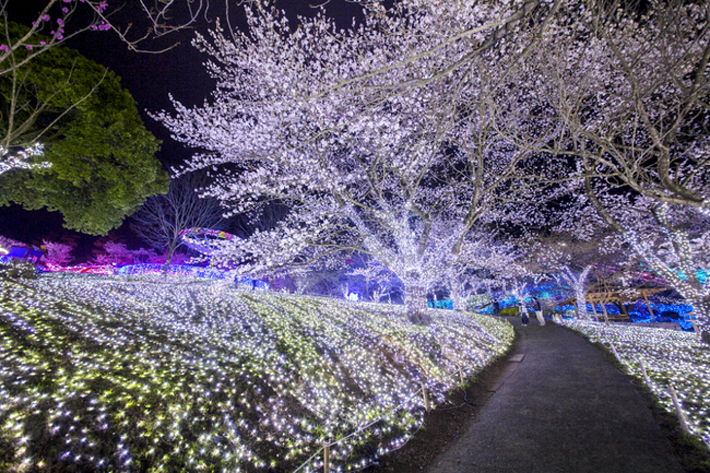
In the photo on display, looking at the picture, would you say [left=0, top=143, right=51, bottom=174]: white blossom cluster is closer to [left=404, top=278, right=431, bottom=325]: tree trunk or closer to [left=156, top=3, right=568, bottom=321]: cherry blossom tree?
[left=156, top=3, right=568, bottom=321]: cherry blossom tree

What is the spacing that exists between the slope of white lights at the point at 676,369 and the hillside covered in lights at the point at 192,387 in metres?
3.88

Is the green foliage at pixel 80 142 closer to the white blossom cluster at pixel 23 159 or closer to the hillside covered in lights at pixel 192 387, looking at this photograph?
the white blossom cluster at pixel 23 159

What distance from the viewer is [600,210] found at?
31.2 feet

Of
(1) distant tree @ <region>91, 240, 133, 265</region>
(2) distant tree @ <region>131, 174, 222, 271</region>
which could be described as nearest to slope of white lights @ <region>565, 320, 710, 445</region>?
(2) distant tree @ <region>131, 174, 222, 271</region>

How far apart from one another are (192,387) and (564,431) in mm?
6218

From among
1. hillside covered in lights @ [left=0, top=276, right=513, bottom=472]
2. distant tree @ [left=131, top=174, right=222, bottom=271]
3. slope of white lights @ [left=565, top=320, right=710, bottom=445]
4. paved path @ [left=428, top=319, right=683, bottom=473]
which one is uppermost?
distant tree @ [left=131, top=174, right=222, bottom=271]

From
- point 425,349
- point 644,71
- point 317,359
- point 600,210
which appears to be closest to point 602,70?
point 644,71

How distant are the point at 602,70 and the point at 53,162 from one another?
1878 centimetres

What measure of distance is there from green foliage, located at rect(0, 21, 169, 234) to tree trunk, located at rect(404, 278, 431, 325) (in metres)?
12.9

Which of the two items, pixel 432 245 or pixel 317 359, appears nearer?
pixel 317 359

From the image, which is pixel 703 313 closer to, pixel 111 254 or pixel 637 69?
pixel 637 69

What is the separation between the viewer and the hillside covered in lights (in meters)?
2.90

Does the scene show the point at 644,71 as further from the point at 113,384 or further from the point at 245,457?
the point at 113,384

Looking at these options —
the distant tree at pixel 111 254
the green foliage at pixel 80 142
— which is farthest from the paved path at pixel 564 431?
the distant tree at pixel 111 254
